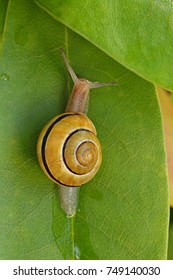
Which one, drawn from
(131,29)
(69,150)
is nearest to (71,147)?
(69,150)

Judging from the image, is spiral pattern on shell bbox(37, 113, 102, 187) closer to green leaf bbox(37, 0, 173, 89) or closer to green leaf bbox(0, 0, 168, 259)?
green leaf bbox(0, 0, 168, 259)

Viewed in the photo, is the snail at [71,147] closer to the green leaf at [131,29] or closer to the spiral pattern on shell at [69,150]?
the spiral pattern on shell at [69,150]

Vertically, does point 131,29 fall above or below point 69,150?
above

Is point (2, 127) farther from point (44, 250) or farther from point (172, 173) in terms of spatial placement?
point (172, 173)

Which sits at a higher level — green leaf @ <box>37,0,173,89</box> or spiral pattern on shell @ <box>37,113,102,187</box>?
green leaf @ <box>37,0,173,89</box>

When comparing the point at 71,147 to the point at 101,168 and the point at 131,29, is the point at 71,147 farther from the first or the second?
the point at 131,29

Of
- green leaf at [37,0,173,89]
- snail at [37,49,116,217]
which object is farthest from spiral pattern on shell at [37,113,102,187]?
green leaf at [37,0,173,89]

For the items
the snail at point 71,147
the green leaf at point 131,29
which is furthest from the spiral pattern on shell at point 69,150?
the green leaf at point 131,29
